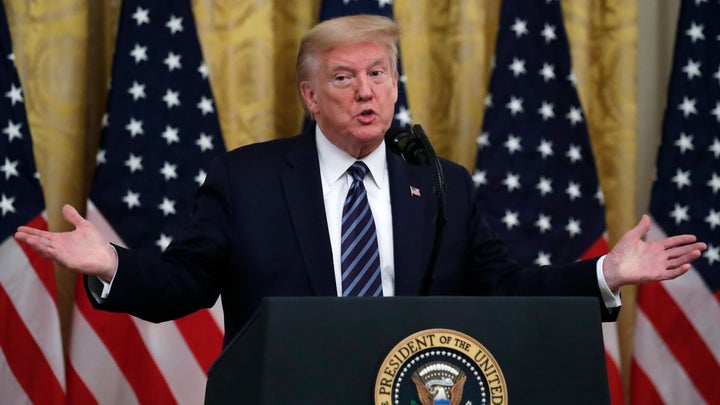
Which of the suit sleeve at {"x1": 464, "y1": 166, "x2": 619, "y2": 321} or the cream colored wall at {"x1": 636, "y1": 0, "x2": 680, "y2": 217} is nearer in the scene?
the suit sleeve at {"x1": 464, "y1": 166, "x2": 619, "y2": 321}

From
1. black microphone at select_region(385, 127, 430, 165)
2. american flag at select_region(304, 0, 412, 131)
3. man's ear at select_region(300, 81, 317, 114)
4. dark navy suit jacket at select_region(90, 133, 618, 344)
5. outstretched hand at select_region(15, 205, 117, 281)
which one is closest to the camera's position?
outstretched hand at select_region(15, 205, 117, 281)

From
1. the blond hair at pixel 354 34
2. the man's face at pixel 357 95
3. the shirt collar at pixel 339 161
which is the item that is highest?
the blond hair at pixel 354 34

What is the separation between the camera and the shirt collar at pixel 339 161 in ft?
9.86

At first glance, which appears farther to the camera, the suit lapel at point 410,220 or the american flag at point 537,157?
the american flag at point 537,157

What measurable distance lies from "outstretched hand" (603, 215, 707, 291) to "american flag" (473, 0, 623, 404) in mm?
2034

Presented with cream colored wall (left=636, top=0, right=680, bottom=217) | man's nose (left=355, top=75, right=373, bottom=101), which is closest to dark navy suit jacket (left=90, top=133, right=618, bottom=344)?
man's nose (left=355, top=75, right=373, bottom=101)

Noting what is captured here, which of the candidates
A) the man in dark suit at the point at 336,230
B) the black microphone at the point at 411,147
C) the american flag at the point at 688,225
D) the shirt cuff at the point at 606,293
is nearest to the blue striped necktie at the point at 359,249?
the man in dark suit at the point at 336,230

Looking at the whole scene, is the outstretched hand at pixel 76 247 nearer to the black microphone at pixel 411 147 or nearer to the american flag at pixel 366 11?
the black microphone at pixel 411 147

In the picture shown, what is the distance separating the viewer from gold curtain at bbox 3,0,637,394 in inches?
170

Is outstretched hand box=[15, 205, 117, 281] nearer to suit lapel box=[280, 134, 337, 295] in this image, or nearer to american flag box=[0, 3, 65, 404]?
suit lapel box=[280, 134, 337, 295]

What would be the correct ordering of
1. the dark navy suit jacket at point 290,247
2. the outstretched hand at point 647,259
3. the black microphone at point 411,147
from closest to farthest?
the black microphone at point 411,147 → the outstretched hand at point 647,259 → the dark navy suit jacket at point 290,247

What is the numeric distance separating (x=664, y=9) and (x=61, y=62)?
2974 millimetres

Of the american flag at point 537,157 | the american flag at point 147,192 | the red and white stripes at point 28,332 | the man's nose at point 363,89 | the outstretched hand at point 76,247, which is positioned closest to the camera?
the outstretched hand at point 76,247

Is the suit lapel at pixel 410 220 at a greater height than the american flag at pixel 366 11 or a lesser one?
lesser
